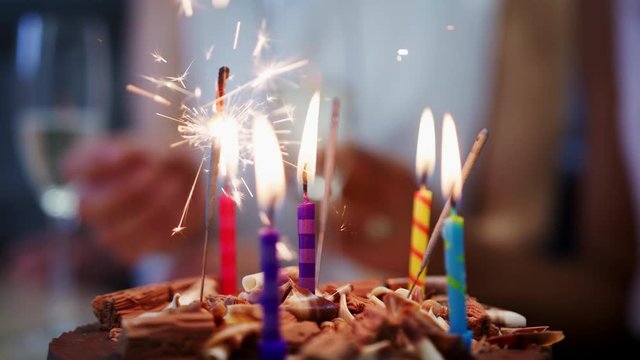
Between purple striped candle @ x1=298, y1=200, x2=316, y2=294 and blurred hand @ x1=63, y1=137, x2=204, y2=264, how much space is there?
0.76m

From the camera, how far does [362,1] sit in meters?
2.36

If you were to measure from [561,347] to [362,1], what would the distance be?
1.41 m

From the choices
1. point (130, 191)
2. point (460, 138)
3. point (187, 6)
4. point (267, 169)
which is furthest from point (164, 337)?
point (460, 138)

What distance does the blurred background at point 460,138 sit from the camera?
2133 mm

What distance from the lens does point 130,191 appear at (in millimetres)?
1842

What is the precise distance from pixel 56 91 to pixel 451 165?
0.92 m

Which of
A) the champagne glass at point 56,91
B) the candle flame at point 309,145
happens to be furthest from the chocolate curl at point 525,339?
the champagne glass at point 56,91

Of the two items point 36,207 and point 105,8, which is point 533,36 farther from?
point 36,207

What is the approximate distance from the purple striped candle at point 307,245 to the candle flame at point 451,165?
23 centimetres

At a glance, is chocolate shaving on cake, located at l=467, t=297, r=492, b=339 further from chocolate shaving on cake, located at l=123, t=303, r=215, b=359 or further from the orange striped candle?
chocolate shaving on cake, located at l=123, t=303, r=215, b=359

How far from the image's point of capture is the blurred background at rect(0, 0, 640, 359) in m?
2.13

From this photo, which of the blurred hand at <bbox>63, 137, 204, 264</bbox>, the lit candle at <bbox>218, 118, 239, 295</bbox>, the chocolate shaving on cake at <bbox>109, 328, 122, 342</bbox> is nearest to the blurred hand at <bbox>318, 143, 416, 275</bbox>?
the blurred hand at <bbox>63, 137, 204, 264</bbox>

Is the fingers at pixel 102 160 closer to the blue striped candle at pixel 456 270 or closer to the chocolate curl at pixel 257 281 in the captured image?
the chocolate curl at pixel 257 281

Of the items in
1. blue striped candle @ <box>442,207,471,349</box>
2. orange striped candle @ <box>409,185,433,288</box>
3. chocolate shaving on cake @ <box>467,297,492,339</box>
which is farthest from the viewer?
orange striped candle @ <box>409,185,433,288</box>
